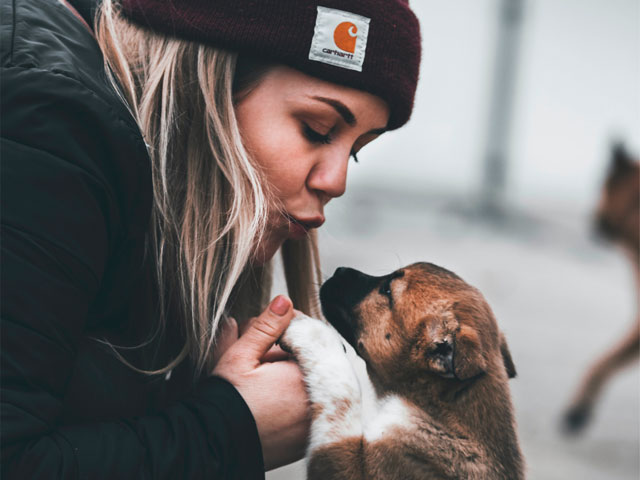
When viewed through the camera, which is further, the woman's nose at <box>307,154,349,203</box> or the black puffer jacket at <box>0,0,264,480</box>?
the woman's nose at <box>307,154,349,203</box>

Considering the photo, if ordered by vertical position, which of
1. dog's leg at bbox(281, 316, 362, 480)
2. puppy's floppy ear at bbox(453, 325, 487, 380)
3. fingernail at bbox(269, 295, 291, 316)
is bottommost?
dog's leg at bbox(281, 316, 362, 480)

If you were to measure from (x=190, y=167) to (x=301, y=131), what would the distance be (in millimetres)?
305

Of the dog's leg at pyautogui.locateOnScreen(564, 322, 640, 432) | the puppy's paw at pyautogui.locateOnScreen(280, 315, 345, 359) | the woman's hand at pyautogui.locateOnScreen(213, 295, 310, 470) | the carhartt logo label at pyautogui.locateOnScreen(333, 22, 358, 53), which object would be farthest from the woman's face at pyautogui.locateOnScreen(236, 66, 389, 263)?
the dog's leg at pyautogui.locateOnScreen(564, 322, 640, 432)

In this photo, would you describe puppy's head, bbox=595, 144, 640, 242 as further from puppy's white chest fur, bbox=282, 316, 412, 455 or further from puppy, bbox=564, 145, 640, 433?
puppy's white chest fur, bbox=282, 316, 412, 455

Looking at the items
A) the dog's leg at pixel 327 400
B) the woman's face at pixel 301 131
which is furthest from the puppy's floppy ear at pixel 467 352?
the woman's face at pixel 301 131

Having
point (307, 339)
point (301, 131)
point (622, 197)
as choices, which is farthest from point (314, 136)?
point (622, 197)

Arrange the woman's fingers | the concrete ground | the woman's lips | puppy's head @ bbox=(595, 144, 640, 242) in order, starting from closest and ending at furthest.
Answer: the woman's fingers → the woman's lips → puppy's head @ bbox=(595, 144, 640, 242) → the concrete ground

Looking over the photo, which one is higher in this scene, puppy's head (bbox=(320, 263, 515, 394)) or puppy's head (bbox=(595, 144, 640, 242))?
puppy's head (bbox=(595, 144, 640, 242))

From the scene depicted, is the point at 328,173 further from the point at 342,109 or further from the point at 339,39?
the point at 339,39

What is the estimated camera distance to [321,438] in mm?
1966

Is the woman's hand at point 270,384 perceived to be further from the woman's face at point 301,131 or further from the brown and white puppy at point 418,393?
the woman's face at point 301,131

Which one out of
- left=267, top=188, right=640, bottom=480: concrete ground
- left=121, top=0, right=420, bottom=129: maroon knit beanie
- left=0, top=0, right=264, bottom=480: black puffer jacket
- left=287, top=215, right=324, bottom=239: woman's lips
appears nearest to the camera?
left=0, top=0, right=264, bottom=480: black puffer jacket

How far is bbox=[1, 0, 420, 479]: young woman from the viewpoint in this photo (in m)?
1.25

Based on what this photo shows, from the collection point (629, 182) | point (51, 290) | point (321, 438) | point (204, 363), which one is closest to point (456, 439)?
point (321, 438)
